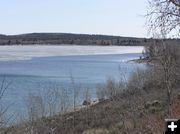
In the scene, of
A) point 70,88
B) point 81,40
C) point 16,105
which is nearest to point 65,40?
point 81,40

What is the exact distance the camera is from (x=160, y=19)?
28.4 feet

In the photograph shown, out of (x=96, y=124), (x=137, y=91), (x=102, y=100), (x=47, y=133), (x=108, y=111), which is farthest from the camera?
(x=102, y=100)

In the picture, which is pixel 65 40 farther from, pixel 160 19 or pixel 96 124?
pixel 160 19

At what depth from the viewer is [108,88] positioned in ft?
151

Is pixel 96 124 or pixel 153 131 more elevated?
pixel 153 131

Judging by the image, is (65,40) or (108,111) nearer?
(108,111)

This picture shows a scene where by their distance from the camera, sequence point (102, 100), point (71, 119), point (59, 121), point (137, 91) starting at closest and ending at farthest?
point (59, 121), point (71, 119), point (137, 91), point (102, 100)

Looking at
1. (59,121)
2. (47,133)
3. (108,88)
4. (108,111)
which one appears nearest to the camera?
(47,133)

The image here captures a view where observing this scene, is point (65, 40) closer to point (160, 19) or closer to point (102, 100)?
point (102, 100)

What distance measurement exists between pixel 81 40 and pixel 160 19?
606ft

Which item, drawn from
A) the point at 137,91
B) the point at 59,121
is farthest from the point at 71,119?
the point at 137,91

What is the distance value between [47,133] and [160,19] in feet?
38.5

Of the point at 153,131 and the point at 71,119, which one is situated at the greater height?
the point at 153,131

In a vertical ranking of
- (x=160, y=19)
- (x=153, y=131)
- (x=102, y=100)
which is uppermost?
(x=160, y=19)
